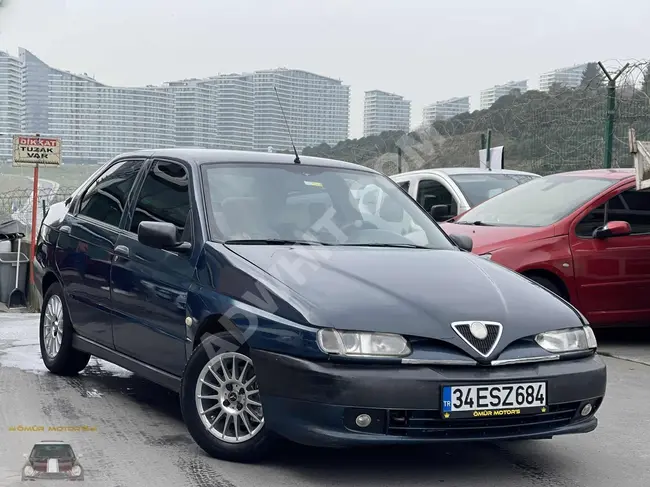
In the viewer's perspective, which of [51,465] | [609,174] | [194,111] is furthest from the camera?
[194,111]

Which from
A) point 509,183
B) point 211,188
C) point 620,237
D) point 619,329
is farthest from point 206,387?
point 509,183

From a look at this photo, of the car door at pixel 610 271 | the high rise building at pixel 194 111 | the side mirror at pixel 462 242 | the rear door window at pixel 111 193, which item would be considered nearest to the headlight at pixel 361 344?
the side mirror at pixel 462 242

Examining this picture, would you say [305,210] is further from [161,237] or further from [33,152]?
[33,152]

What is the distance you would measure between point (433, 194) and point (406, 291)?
7929 millimetres

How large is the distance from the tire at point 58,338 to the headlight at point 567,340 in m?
3.43

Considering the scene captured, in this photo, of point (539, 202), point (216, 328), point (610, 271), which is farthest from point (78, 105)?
point (216, 328)

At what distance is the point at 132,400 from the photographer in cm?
633

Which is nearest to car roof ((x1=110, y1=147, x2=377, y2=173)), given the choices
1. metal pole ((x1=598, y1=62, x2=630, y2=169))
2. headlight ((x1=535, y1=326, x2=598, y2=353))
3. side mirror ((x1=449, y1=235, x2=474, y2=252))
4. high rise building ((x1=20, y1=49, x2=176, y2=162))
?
side mirror ((x1=449, y1=235, x2=474, y2=252))

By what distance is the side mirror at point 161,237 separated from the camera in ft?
17.5

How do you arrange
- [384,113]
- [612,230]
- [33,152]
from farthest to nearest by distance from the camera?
[33,152]
[384,113]
[612,230]

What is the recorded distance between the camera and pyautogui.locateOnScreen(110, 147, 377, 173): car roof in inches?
233

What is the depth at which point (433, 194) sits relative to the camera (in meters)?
12.5

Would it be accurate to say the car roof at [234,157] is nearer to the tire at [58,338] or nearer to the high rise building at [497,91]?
the tire at [58,338]

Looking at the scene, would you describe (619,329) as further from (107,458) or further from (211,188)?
(107,458)
